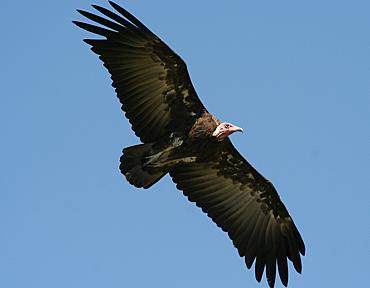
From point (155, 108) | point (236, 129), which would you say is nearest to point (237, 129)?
point (236, 129)

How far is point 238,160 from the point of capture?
66.4 ft

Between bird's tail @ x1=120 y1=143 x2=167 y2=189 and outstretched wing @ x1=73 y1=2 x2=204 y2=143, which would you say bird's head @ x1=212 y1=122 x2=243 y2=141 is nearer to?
outstretched wing @ x1=73 y1=2 x2=204 y2=143

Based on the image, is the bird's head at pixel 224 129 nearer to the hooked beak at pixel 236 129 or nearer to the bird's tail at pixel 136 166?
the hooked beak at pixel 236 129

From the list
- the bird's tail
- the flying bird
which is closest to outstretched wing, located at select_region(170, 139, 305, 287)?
the flying bird

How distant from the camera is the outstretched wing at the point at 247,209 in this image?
20.5 metres

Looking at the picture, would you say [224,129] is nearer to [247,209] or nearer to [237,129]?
[237,129]

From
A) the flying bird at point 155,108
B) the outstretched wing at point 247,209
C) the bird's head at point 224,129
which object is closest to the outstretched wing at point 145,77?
the flying bird at point 155,108

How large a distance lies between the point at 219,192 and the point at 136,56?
12.6 ft

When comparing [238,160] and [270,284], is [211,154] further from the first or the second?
[270,284]

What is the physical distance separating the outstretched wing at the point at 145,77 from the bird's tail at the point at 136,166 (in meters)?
0.32

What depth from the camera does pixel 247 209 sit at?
68.8ft

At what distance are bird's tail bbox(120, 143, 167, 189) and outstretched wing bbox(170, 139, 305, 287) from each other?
66.3 inches

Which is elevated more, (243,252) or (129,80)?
(129,80)

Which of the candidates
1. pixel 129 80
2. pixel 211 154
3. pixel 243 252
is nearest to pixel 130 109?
pixel 129 80
